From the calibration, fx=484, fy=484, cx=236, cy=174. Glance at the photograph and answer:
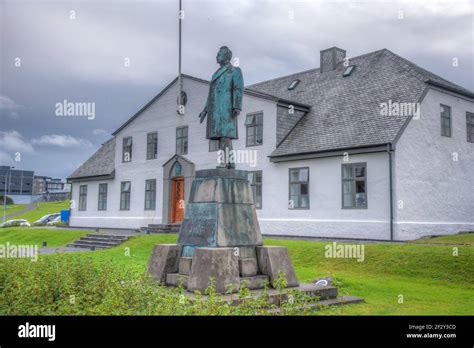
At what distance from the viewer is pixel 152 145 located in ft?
98.2

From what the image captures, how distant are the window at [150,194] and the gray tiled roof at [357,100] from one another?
9.21 m

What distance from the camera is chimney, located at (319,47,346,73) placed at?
27208 millimetres

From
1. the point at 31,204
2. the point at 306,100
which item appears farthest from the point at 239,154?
the point at 31,204

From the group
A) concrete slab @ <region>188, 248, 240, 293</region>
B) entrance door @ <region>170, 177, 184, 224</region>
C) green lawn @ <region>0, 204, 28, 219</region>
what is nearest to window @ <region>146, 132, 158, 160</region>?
entrance door @ <region>170, 177, 184, 224</region>

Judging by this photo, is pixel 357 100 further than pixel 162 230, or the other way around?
pixel 162 230

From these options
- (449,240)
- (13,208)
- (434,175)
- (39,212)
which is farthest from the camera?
(13,208)

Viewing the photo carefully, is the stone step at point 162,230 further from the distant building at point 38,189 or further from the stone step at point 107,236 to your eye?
the distant building at point 38,189

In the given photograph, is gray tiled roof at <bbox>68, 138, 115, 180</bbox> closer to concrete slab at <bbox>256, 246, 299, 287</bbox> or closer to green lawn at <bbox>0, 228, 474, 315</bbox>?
green lawn at <bbox>0, 228, 474, 315</bbox>

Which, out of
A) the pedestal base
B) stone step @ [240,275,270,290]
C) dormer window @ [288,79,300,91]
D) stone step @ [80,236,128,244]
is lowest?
stone step @ [80,236,128,244]

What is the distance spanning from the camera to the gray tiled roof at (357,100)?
2019cm

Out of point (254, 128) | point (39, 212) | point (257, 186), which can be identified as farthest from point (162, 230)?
point (39, 212)

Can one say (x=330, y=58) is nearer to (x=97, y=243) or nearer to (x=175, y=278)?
(x=97, y=243)

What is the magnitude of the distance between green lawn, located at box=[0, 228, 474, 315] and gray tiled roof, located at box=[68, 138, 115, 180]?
15503 mm

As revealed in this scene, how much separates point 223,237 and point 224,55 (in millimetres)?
4073
